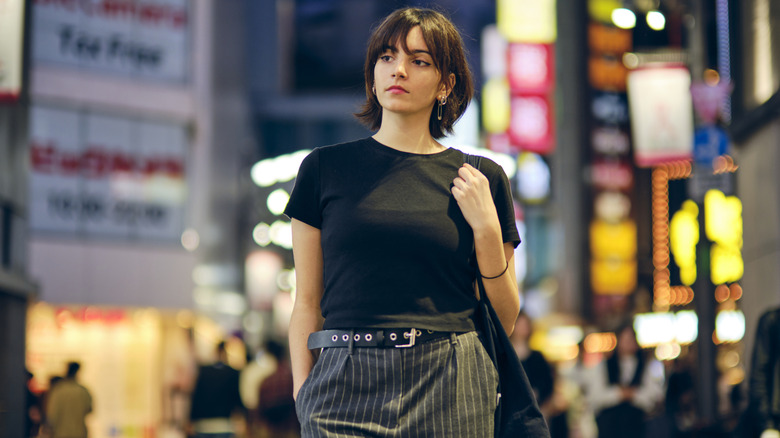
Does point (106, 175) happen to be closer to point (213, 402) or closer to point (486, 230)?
point (213, 402)

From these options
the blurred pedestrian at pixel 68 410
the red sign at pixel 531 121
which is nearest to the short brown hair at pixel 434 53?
the blurred pedestrian at pixel 68 410

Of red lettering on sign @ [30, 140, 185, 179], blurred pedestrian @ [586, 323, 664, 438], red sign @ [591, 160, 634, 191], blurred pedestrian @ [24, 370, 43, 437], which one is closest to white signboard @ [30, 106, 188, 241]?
red lettering on sign @ [30, 140, 185, 179]

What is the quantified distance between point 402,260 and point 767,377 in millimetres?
4587

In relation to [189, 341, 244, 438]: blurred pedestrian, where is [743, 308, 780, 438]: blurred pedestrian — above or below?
above

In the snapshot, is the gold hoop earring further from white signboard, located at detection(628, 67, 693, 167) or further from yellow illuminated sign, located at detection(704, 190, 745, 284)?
yellow illuminated sign, located at detection(704, 190, 745, 284)

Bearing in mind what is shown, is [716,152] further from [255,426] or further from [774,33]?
[255,426]

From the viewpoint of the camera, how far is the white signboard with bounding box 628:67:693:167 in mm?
16547

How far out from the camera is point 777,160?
407 inches

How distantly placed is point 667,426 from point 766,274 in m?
1.94

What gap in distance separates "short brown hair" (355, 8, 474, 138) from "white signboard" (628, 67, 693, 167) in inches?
535

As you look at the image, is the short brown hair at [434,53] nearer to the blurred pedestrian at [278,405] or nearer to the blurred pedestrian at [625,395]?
the blurred pedestrian at [625,395]

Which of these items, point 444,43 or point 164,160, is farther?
point 164,160

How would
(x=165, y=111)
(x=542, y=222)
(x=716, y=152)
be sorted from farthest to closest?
(x=542, y=222) → (x=165, y=111) → (x=716, y=152)

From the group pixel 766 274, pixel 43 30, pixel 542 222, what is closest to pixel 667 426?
pixel 766 274
